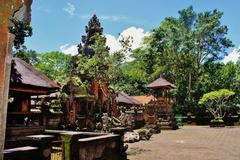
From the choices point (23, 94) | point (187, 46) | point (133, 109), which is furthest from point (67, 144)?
point (187, 46)

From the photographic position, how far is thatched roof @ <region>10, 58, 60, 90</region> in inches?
516

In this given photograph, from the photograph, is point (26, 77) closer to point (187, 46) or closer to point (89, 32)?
point (89, 32)

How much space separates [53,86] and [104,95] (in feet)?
24.8

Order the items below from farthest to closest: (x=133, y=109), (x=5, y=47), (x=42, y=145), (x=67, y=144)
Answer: (x=133, y=109) < (x=67, y=144) < (x=42, y=145) < (x=5, y=47)

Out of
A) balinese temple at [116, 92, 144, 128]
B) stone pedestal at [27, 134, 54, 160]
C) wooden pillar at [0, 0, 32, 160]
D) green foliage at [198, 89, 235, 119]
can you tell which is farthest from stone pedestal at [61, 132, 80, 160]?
green foliage at [198, 89, 235, 119]

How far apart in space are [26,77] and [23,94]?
97.5 inches

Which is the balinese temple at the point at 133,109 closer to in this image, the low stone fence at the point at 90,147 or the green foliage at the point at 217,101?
the green foliage at the point at 217,101

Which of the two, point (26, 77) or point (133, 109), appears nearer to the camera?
point (26, 77)

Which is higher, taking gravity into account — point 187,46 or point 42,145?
point 187,46

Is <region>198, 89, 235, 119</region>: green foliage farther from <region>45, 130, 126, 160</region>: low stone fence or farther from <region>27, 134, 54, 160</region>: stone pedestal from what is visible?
<region>27, 134, 54, 160</region>: stone pedestal

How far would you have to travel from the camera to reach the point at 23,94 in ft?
52.6

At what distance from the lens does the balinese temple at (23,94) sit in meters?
12.4

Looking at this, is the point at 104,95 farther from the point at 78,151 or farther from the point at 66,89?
the point at 78,151

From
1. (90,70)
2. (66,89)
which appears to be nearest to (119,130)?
(90,70)
